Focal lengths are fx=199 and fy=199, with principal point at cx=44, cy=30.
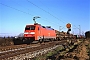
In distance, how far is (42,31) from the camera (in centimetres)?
3675

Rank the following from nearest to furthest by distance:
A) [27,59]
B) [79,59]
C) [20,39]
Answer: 1. [79,59]
2. [27,59]
3. [20,39]

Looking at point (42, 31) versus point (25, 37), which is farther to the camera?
point (42, 31)

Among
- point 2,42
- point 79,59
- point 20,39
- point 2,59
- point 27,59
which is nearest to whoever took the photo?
point 79,59

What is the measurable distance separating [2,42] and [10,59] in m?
18.4

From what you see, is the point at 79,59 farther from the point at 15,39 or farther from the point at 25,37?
the point at 15,39

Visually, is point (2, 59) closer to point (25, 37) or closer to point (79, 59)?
point (79, 59)

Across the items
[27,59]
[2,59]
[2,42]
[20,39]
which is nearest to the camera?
[2,59]

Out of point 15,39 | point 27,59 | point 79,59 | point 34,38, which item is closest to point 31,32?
point 34,38

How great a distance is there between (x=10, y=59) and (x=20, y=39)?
2008cm

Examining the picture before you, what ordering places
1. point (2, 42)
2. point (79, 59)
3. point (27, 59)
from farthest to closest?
point (2, 42)
point (27, 59)
point (79, 59)

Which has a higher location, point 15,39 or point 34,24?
point 34,24

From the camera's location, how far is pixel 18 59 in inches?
549

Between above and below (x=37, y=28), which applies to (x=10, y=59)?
below

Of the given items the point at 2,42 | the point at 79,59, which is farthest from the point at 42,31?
the point at 79,59
